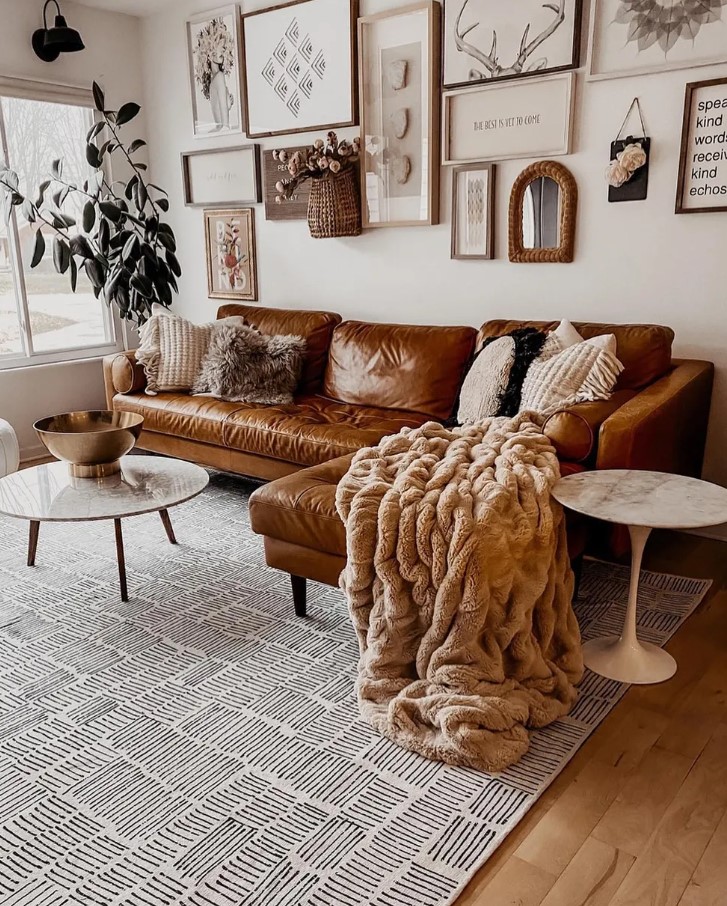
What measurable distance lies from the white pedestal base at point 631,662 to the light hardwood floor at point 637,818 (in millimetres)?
37

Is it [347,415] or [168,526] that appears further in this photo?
[347,415]

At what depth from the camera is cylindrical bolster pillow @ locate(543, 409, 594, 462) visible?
2418 millimetres

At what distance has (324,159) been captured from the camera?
12.8 feet

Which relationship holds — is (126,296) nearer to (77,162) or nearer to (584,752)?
(77,162)

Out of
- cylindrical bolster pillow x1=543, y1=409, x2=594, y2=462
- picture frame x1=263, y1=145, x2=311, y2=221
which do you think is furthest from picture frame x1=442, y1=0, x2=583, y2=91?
cylindrical bolster pillow x1=543, y1=409, x2=594, y2=462

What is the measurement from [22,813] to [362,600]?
0.94m

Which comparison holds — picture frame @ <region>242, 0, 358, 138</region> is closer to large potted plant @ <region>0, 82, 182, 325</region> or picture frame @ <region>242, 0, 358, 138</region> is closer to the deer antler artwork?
the deer antler artwork

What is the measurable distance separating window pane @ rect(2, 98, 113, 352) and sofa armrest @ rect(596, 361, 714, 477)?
11.8ft

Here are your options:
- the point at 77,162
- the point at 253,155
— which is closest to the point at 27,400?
the point at 77,162

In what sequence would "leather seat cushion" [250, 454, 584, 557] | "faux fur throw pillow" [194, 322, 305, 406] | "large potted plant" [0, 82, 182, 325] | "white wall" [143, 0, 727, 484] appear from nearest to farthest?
"leather seat cushion" [250, 454, 584, 557]
"white wall" [143, 0, 727, 484]
"faux fur throw pillow" [194, 322, 305, 406]
"large potted plant" [0, 82, 182, 325]

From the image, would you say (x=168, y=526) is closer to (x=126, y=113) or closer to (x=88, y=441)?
(x=88, y=441)

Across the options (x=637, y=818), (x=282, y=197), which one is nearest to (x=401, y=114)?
(x=282, y=197)

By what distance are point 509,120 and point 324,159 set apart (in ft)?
3.22

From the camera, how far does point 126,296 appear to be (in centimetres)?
455
